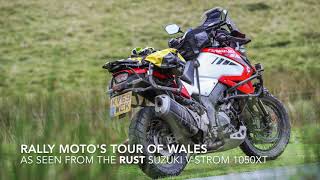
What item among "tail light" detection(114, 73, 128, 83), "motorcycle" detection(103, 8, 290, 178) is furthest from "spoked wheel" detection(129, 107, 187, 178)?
"tail light" detection(114, 73, 128, 83)

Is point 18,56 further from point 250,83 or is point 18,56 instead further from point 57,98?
point 57,98

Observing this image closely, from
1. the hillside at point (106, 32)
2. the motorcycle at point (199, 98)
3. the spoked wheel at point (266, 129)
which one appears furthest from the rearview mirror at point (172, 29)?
the hillside at point (106, 32)

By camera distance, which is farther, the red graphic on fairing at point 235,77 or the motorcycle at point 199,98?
the red graphic on fairing at point 235,77

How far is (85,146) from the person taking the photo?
10.7 ft

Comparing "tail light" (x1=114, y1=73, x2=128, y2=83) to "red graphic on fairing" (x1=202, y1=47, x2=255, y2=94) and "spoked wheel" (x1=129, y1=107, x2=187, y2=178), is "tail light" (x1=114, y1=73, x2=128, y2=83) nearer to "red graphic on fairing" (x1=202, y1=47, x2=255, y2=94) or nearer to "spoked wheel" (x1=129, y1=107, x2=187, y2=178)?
"spoked wheel" (x1=129, y1=107, x2=187, y2=178)

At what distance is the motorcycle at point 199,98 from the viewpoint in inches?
235

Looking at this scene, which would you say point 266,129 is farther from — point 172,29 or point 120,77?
point 120,77

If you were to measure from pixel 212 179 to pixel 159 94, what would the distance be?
3.95ft

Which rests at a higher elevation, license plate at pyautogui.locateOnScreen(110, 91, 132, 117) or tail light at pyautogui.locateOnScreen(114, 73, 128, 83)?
tail light at pyautogui.locateOnScreen(114, 73, 128, 83)

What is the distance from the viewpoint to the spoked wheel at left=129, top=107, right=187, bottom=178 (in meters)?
5.77

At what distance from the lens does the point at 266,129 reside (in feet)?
23.7

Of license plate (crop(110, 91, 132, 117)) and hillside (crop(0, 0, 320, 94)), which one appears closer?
license plate (crop(110, 91, 132, 117))

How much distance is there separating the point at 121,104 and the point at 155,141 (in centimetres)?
32

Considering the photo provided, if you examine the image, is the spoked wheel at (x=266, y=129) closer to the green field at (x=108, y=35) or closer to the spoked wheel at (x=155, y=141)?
the spoked wheel at (x=155, y=141)
